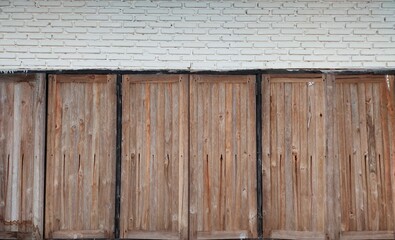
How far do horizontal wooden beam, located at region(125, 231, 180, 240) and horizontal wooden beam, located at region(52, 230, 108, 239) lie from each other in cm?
27

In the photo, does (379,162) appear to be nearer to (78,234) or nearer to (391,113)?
(391,113)

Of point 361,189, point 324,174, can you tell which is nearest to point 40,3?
point 324,174

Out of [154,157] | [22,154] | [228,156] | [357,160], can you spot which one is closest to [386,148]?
[357,160]

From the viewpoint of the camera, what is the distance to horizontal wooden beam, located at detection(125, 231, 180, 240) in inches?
207

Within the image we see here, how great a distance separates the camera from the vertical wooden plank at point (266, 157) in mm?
5254

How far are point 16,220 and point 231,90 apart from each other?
2.74m

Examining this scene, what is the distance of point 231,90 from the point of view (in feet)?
17.6

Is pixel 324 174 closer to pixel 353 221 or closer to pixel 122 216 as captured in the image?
pixel 353 221

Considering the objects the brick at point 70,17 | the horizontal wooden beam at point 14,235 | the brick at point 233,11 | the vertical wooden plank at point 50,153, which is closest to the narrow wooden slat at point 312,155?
the brick at point 233,11

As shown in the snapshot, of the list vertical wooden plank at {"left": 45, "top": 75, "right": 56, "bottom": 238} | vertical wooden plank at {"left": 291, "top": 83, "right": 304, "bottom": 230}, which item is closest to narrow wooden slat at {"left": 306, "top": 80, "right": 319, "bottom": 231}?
vertical wooden plank at {"left": 291, "top": 83, "right": 304, "bottom": 230}

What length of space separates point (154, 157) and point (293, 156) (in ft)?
4.99

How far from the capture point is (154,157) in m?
5.32

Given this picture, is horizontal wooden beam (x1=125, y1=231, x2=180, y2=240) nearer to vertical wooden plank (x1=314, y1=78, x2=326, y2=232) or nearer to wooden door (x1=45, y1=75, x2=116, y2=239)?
wooden door (x1=45, y1=75, x2=116, y2=239)

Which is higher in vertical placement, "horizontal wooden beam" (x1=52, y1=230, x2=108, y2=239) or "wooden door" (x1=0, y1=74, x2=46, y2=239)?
"wooden door" (x1=0, y1=74, x2=46, y2=239)
